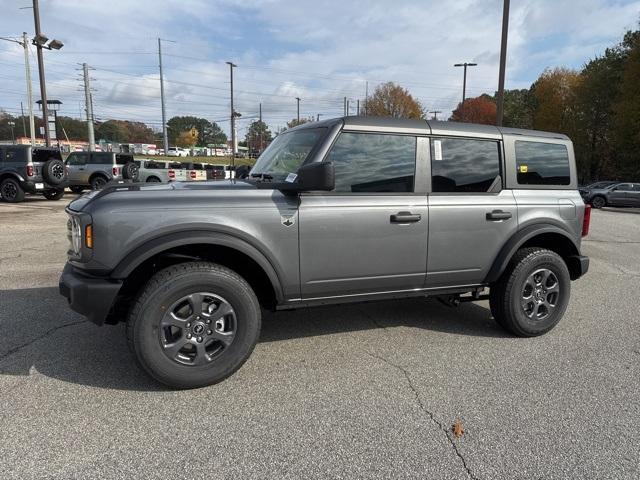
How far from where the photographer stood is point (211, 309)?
10.4 ft

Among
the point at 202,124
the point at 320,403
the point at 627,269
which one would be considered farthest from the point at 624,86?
the point at 202,124

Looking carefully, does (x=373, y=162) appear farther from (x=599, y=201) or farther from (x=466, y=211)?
(x=599, y=201)

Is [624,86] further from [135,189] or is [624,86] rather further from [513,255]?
[135,189]

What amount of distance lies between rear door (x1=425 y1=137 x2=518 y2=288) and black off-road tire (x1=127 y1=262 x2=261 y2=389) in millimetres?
1544

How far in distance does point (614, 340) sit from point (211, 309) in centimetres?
357

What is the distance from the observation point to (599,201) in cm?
2284

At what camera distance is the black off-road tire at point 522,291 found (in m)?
4.04

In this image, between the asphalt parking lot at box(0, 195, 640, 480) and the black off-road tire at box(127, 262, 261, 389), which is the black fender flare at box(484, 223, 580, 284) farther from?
the black off-road tire at box(127, 262, 261, 389)

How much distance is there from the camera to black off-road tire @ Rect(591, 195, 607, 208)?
22.8 m

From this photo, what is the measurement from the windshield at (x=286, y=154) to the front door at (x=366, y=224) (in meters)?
0.27

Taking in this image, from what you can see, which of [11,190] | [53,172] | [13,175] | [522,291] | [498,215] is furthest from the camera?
[11,190]

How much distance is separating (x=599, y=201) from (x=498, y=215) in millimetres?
22593

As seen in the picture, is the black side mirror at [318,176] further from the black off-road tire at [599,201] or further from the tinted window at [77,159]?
the black off-road tire at [599,201]

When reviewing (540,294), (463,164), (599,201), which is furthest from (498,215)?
(599,201)
